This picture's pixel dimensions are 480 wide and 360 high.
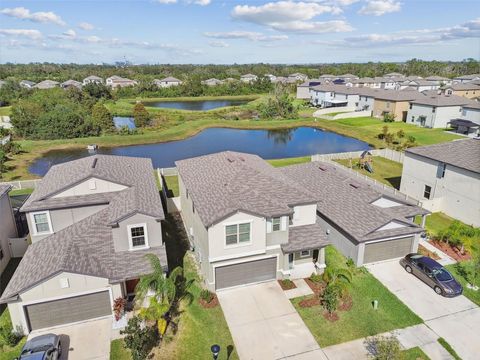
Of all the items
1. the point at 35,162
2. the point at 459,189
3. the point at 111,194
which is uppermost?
the point at 111,194

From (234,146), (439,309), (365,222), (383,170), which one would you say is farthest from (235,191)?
(234,146)

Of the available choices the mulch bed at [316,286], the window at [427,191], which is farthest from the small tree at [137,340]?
the window at [427,191]

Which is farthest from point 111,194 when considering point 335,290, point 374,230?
point 374,230

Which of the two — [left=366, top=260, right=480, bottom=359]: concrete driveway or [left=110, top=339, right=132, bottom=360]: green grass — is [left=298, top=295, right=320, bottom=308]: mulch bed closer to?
[left=366, top=260, right=480, bottom=359]: concrete driveway

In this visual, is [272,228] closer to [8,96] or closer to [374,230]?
[374,230]

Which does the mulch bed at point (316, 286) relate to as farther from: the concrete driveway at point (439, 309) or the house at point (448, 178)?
the house at point (448, 178)

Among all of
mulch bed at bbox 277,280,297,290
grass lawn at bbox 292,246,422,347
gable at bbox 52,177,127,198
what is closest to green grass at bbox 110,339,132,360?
grass lawn at bbox 292,246,422,347

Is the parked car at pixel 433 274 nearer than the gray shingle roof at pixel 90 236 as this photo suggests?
No
